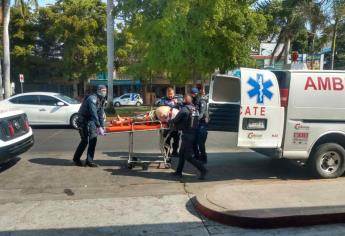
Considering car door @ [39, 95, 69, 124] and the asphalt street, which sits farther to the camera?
car door @ [39, 95, 69, 124]

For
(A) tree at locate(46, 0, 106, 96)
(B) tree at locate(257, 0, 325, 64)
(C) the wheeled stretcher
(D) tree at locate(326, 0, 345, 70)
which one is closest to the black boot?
(C) the wheeled stretcher

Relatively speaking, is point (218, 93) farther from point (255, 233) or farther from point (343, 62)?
point (343, 62)

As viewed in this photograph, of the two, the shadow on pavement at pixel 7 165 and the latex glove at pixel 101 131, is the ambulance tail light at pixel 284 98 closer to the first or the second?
the latex glove at pixel 101 131

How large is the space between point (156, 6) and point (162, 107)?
15169 millimetres

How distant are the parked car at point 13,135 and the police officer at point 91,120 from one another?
3.85 feet

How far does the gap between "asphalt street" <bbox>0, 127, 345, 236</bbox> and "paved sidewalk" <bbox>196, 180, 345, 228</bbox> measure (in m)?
0.12

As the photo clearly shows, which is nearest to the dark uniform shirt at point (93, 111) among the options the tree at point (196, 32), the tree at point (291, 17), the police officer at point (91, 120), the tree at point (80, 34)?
the police officer at point (91, 120)

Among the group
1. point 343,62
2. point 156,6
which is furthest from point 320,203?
point 343,62

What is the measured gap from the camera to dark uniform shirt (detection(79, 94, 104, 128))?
9195 mm

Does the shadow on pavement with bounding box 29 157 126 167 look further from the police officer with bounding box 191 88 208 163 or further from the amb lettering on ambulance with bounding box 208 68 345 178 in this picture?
the amb lettering on ambulance with bounding box 208 68 345 178

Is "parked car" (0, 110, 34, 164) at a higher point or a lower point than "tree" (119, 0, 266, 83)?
lower

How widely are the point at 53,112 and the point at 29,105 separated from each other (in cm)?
100

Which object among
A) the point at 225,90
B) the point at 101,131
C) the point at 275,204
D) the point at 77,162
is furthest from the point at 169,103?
the point at 275,204

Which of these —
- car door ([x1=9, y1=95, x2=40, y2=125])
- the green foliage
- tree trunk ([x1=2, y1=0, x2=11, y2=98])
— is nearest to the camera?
car door ([x1=9, y1=95, x2=40, y2=125])
